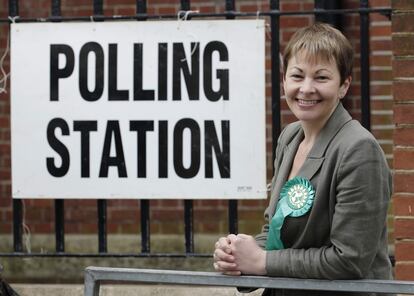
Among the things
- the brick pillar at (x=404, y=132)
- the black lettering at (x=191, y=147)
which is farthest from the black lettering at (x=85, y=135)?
the brick pillar at (x=404, y=132)

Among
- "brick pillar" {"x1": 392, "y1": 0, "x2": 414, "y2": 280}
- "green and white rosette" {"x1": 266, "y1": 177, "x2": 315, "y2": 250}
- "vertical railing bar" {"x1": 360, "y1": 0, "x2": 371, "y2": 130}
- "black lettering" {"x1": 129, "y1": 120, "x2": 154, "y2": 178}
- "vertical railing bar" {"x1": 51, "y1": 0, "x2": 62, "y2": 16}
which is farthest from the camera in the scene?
"vertical railing bar" {"x1": 51, "y1": 0, "x2": 62, "y2": 16}

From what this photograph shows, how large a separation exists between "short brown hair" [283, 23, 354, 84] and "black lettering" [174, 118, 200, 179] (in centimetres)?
176

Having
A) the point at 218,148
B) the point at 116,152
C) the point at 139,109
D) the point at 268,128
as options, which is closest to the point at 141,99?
the point at 139,109

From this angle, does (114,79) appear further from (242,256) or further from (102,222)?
(242,256)

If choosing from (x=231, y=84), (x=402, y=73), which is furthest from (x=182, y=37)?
(x=402, y=73)

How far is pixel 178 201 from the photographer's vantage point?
686 centimetres

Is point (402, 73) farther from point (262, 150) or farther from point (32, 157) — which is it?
point (32, 157)

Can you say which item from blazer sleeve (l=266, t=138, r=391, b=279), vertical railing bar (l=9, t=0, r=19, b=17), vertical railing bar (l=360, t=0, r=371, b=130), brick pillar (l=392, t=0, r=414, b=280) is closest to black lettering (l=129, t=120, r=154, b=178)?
vertical railing bar (l=9, t=0, r=19, b=17)

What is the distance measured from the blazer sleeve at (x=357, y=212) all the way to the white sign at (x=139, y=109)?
187 centimetres

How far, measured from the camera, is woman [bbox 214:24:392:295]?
2879 mm

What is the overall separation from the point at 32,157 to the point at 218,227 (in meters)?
2.10

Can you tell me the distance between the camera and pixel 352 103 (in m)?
6.43

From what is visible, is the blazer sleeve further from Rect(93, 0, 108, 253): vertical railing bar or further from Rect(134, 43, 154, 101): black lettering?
Rect(93, 0, 108, 253): vertical railing bar

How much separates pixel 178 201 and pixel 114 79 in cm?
209
